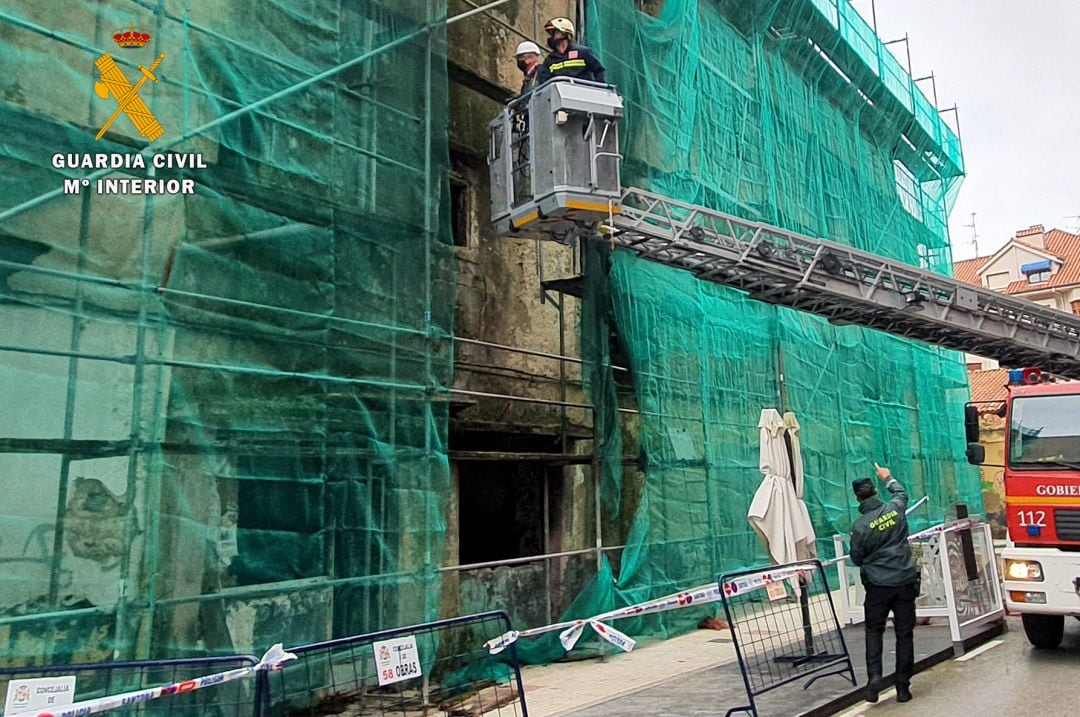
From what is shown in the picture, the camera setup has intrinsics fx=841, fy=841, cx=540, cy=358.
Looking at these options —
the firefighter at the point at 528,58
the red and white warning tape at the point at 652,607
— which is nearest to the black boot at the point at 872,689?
the red and white warning tape at the point at 652,607

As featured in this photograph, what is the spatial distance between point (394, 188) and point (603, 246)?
10.9ft

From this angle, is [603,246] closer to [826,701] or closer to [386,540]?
[386,540]

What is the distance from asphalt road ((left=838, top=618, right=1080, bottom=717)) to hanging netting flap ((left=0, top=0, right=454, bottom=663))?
4.37 meters

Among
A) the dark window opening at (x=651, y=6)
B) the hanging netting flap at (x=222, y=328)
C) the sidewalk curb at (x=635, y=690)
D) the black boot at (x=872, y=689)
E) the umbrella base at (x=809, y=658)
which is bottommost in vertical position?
the sidewalk curb at (x=635, y=690)

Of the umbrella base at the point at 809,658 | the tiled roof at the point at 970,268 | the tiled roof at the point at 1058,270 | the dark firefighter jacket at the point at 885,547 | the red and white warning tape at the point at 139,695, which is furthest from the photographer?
the tiled roof at the point at 970,268

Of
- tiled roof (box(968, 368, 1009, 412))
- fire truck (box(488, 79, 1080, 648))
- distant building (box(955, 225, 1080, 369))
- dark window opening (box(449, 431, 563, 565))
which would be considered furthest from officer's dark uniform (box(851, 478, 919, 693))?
distant building (box(955, 225, 1080, 369))

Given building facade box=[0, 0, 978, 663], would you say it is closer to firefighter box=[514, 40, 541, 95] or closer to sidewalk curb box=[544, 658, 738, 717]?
firefighter box=[514, 40, 541, 95]

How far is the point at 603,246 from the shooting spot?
10.5m

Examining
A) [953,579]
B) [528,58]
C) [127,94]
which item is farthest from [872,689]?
[127,94]

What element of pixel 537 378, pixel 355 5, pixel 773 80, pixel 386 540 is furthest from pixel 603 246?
pixel 773 80

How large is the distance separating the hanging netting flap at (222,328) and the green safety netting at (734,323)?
3.12 metres

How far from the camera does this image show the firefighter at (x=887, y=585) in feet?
23.5

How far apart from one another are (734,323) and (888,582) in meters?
6.34

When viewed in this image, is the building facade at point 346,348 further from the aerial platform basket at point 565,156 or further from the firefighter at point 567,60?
the firefighter at point 567,60
